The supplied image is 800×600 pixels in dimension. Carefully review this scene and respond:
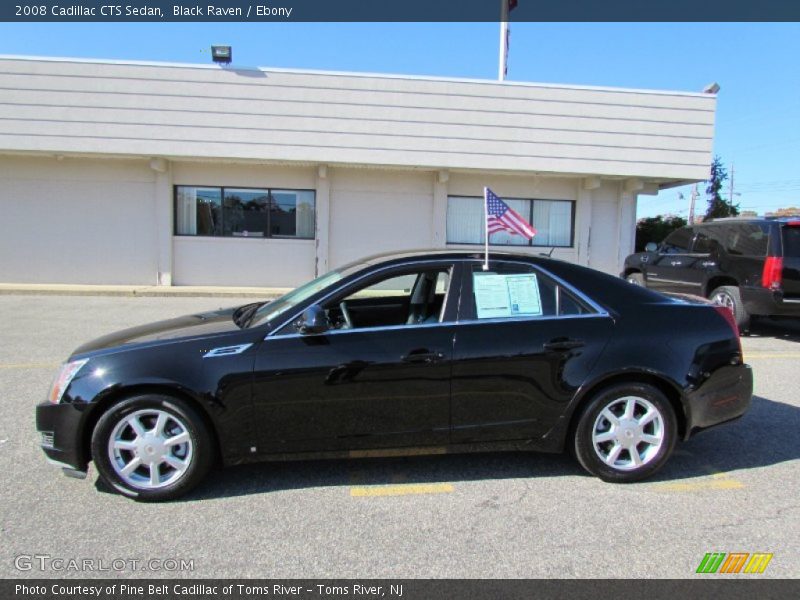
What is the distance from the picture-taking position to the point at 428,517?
10.6 ft

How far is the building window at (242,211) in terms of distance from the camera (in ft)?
45.3

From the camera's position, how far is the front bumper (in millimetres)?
3320

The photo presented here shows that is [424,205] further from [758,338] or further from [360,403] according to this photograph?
[360,403]

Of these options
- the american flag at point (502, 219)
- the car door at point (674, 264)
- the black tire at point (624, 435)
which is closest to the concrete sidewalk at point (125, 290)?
the car door at point (674, 264)

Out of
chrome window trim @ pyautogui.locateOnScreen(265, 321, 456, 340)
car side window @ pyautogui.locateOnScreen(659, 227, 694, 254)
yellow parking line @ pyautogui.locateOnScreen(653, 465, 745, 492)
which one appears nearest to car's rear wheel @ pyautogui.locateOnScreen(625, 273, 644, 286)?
car side window @ pyautogui.locateOnScreen(659, 227, 694, 254)

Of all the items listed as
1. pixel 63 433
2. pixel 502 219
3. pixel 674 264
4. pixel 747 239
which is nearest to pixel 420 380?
pixel 63 433

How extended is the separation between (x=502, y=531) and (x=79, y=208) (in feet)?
44.8

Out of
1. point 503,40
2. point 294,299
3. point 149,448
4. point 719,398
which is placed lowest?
point 149,448

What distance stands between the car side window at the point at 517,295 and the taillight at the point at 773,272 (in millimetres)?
5973

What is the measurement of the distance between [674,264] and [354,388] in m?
8.67
